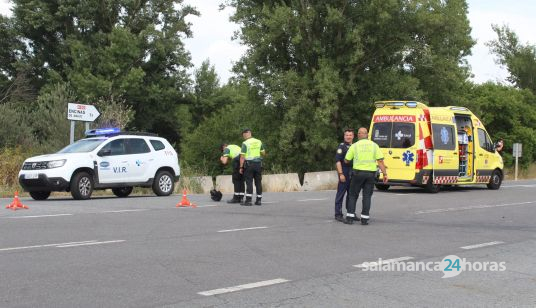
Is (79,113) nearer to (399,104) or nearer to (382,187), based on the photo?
(399,104)

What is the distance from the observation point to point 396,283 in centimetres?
697

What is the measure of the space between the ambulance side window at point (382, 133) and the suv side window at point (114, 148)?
27.9ft

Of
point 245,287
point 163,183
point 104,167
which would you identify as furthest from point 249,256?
point 163,183

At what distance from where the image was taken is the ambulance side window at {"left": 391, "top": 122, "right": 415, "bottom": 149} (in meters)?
21.0

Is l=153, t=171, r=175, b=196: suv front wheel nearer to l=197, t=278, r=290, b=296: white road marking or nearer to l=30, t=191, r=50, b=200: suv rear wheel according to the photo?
l=30, t=191, r=50, b=200: suv rear wheel

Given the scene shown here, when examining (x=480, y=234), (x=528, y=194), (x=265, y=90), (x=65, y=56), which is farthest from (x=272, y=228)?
(x=65, y=56)

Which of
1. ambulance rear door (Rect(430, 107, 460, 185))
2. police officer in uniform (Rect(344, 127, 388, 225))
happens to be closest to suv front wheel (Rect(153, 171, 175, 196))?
police officer in uniform (Rect(344, 127, 388, 225))

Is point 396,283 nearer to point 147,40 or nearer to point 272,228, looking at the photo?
point 272,228

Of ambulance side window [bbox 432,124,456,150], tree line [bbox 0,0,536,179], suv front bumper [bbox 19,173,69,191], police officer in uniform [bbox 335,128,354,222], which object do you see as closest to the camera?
police officer in uniform [bbox 335,128,354,222]

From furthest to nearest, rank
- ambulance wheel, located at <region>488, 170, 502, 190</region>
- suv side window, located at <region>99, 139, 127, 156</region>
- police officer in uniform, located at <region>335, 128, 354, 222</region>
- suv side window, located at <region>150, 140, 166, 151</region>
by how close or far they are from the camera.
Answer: ambulance wheel, located at <region>488, 170, 502, 190</region> → suv side window, located at <region>150, 140, 166, 151</region> → suv side window, located at <region>99, 139, 127, 156</region> → police officer in uniform, located at <region>335, 128, 354, 222</region>

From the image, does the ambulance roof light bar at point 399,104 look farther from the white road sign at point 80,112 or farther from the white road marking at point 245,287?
the white road marking at point 245,287

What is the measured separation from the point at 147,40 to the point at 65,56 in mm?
5724

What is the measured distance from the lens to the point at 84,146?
17672mm

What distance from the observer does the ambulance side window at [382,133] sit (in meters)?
21.5
